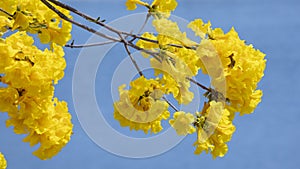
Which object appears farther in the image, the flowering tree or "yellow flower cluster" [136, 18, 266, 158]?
"yellow flower cluster" [136, 18, 266, 158]

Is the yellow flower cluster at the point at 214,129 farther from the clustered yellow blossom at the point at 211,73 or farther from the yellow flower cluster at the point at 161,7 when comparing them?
the yellow flower cluster at the point at 161,7

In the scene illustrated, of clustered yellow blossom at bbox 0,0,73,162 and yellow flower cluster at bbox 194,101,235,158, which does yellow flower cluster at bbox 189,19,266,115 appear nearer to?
yellow flower cluster at bbox 194,101,235,158

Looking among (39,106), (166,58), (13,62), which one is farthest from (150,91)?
(13,62)

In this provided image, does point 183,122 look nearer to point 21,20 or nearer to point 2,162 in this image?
point 21,20

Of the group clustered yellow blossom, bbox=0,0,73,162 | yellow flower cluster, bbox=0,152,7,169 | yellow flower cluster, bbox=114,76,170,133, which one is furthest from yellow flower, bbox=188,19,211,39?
yellow flower cluster, bbox=0,152,7,169

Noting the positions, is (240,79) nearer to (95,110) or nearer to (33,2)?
(95,110)

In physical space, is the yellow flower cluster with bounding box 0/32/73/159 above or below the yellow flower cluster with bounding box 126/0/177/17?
below

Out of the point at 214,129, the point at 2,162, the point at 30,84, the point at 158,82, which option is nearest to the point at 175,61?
the point at 158,82

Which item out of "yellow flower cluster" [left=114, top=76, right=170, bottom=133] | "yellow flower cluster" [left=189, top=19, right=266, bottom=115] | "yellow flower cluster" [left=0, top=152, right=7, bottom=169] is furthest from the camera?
"yellow flower cluster" [left=0, top=152, right=7, bottom=169]
